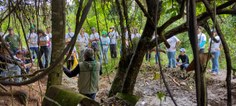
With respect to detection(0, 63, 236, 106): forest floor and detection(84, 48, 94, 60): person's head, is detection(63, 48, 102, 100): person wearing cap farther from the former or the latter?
detection(0, 63, 236, 106): forest floor

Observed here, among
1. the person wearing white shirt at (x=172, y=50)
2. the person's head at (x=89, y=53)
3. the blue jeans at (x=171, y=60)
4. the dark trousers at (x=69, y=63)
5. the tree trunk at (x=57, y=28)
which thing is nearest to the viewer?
the tree trunk at (x=57, y=28)

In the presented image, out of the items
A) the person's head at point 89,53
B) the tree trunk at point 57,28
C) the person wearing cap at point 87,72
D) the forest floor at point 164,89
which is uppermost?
the tree trunk at point 57,28

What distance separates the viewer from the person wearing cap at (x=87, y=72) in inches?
186

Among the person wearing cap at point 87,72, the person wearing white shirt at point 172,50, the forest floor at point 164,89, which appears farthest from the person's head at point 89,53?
the person wearing white shirt at point 172,50

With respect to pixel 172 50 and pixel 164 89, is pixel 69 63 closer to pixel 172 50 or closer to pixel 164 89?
pixel 164 89

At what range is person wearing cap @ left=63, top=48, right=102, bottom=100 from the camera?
4727 millimetres

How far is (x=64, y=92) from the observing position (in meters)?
1.43

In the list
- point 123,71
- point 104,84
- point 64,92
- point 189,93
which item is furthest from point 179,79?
point 64,92

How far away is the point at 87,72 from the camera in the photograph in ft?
15.8

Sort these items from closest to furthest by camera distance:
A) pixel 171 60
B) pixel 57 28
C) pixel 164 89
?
pixel 57 28 → pixel 164 89 → pixel 171 60

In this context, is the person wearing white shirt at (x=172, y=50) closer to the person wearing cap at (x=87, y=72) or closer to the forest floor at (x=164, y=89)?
the forest floor at (x=164, y=89)

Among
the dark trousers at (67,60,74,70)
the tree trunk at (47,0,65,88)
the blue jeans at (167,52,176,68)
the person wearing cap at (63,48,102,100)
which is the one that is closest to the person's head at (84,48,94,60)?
the person wearing cap at (63,48,102,100)

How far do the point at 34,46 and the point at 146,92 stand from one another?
2907 millimetres

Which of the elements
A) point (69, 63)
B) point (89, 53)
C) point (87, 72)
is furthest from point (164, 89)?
point (89, 53)
